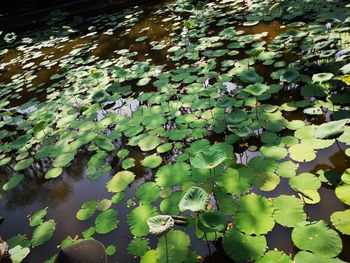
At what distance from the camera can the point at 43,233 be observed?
2.41 m

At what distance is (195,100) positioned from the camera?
11.6 ft

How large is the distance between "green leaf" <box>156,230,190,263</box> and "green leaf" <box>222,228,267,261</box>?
0.27 m

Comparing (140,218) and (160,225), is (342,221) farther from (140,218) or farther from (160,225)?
(140,218)

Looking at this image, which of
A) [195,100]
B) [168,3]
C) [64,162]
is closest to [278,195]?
[195,100]

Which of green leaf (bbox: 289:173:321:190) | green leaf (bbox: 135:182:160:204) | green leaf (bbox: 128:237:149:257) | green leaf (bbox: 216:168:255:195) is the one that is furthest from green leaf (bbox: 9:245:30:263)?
green leaf (bbox: 289:173:321:190)

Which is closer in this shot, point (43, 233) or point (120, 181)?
point (43, 233)

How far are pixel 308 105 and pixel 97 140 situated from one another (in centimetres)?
221

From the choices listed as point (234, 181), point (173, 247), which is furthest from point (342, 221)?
point (173, 247)

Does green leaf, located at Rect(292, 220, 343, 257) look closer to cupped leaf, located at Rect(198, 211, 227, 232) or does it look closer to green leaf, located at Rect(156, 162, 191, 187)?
cupped leaf, located at Rect(198, 211, 227, 232)

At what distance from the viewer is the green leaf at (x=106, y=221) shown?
228 cm

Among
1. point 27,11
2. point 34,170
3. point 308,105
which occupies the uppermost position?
point 27,11

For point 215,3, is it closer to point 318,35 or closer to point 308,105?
point 318,35

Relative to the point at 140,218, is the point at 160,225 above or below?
above

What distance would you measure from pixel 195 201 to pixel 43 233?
1.43 m
